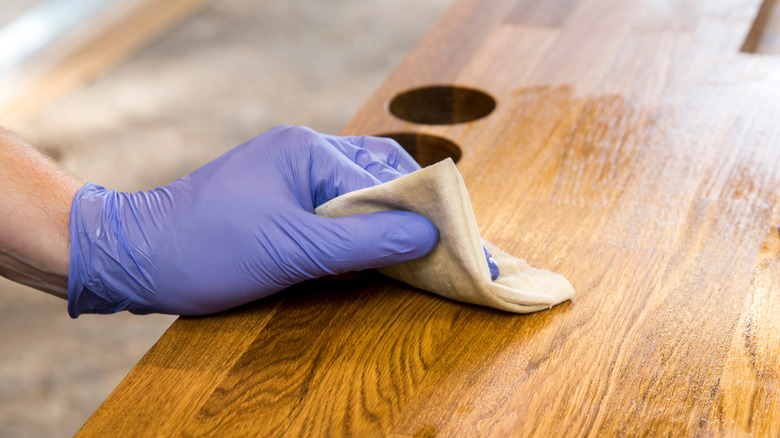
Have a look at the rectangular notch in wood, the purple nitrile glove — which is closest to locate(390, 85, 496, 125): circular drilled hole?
the purple nitrile glove

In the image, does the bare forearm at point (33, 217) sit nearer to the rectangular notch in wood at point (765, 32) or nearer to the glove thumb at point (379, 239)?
the glove thumb at point (379, 239)

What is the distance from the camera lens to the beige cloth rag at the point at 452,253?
0.86 metres

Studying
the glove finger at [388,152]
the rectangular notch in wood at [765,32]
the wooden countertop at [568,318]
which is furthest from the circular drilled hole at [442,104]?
the rectangular notch in wood at [765,32]

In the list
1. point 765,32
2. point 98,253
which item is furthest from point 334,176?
point 765,32

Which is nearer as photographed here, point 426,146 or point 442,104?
point 426,146

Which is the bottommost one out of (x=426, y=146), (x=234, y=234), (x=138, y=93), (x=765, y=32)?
(x=138, y=93)

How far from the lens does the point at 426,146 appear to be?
4.36 feet

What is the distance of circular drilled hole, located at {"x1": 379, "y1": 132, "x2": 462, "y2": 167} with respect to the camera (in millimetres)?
1288

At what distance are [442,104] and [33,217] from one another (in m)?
0.81

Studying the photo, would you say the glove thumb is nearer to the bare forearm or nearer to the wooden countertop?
the wooden countertop

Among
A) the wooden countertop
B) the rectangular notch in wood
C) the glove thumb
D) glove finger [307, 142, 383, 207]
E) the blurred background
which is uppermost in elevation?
glove finger [307, 142, 383, 207]

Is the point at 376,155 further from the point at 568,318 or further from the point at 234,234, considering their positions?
the point at 568,318

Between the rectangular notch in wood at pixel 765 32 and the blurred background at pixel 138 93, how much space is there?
73.8 inches

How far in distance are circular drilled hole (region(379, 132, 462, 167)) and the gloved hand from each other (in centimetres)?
32
